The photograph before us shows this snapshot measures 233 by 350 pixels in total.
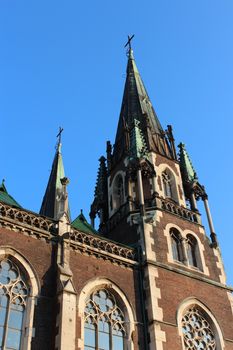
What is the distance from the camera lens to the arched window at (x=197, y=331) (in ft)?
72.8

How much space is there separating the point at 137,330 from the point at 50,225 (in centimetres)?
549

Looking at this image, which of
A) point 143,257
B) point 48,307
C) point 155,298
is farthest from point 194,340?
point 48,307

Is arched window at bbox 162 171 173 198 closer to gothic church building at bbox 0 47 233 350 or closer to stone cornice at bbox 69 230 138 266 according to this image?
gothic church building at bbox 0 47 233 350

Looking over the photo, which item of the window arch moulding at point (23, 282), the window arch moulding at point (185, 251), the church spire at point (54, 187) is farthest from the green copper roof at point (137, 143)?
the window arch moulding at point (23, 282)

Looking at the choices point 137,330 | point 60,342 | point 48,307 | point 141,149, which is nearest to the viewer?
point 60,342

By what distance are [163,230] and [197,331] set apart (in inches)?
202

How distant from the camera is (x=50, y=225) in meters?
21.5

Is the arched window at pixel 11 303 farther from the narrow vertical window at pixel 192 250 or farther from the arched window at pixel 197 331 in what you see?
the narrow vertical window at pixel 192 250

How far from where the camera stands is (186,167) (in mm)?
31422

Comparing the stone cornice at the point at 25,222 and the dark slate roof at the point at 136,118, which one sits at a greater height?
the dark slate roof at the point at 136,118

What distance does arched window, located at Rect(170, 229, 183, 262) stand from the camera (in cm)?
2543

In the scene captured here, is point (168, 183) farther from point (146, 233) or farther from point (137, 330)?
point (137, 330)

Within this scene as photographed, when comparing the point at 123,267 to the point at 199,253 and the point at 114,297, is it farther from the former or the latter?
the point at 199,253

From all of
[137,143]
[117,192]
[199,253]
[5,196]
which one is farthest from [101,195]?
[5,196]
